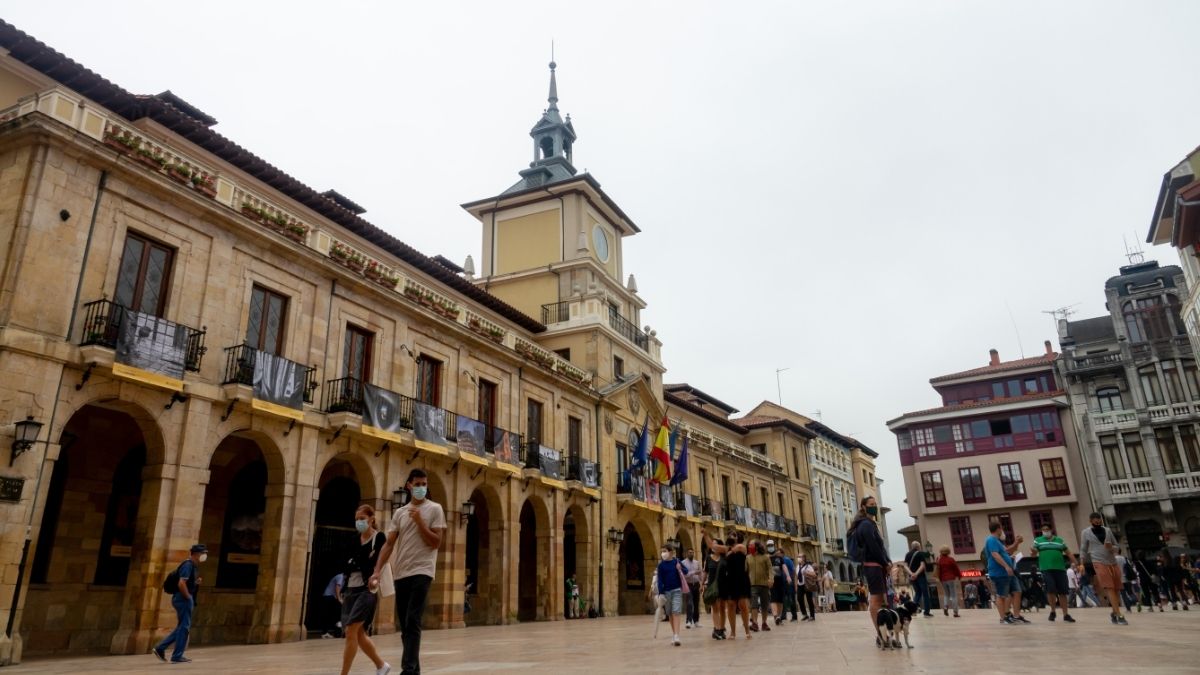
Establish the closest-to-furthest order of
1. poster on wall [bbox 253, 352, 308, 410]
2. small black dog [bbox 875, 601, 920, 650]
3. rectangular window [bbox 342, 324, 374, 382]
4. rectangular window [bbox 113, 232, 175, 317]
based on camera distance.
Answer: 1. small black dog [bbox 875, 601, 920, 650]
2. rectangular window [bbox 113, 232, 175, 317]
3. poster on wall [bbox 253, 352, 308, 410]
4. rectangular window [bbox 342, 324, 374, 382]

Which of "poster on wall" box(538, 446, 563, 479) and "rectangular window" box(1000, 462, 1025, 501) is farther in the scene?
"rectangular window" box(1000, 462, 1025, 501)

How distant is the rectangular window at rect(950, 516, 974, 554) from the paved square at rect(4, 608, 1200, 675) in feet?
118

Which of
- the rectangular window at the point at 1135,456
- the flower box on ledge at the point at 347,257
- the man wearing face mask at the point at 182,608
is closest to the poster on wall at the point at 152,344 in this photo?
the man wearing face mask at the point at 182,608

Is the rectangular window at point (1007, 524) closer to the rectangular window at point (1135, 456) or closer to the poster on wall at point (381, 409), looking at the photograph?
the rectangular window at point (1135, 456)

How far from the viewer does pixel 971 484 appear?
46.2 metres

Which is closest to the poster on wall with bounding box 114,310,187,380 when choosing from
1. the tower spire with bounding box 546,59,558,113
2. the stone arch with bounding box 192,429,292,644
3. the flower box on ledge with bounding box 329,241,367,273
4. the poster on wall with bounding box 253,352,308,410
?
the poster on wall with bounding box 253,352,308,410

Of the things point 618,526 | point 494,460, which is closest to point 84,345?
point 494,460

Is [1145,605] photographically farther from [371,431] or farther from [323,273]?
[323,273]

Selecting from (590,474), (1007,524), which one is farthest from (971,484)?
(590,474)

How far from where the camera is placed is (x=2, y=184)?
1280 centimetres

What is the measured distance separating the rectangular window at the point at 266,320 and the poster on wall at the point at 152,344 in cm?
227

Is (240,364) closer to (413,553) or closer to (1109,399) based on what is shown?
(413,553)

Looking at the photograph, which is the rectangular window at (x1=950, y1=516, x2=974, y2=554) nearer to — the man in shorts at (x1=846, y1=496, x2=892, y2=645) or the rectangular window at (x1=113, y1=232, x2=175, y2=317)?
the man in shorts at (x1=846, y1=496, x2=892, y2=645)

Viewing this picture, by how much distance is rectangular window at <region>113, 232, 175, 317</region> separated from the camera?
1405cm
